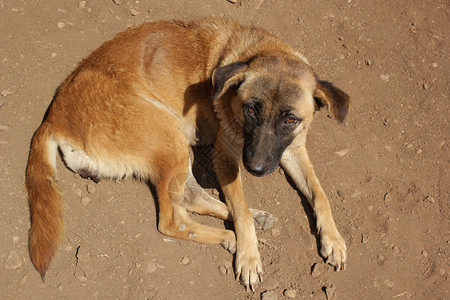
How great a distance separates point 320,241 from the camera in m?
3.79

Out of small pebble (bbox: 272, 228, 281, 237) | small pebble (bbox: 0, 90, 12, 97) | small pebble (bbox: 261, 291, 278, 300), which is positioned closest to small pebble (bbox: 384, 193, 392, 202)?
small pebble (bbox: 272, 228, 281, 237)

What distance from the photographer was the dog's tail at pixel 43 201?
10.6 feet

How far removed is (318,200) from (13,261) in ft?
8.78

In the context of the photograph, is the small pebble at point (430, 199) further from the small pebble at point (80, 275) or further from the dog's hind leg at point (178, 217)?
the small pebble at point (80, 275)

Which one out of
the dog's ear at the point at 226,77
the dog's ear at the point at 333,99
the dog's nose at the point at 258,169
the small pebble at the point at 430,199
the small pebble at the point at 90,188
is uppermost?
the dog's ear at the point at 333,99

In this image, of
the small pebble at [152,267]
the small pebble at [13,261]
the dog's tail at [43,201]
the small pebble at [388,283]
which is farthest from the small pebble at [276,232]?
the small pebble at [13,261]

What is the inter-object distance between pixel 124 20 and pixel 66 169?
1.98m

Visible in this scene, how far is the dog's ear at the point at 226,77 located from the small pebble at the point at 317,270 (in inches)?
67.3

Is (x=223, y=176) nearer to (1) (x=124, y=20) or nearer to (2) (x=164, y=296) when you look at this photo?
(2) (x=164, y=296)

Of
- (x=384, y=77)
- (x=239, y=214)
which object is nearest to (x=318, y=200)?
(x=239, y=214)

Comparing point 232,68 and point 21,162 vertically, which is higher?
point 232,68

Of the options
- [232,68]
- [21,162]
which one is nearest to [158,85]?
[232,68]

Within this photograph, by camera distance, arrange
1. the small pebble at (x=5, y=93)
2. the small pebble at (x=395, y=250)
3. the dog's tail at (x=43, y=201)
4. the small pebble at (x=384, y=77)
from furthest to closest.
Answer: the small pebble at (x=384, y=77)
the small pebble at (x=5, y=93)
the small pebble at (x=395, y=250)
the dog's tail at (x=43, y=201)

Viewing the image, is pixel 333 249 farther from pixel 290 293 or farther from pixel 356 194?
pixel 356 194
